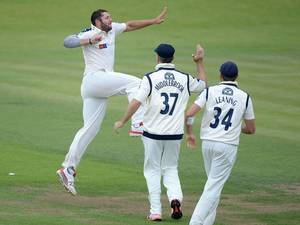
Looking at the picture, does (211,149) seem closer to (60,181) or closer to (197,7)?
(60,181)

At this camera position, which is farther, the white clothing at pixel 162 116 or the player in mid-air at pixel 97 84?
the player in mid-air at pixel 97 84

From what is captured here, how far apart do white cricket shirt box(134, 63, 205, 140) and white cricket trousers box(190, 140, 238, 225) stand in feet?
2.85

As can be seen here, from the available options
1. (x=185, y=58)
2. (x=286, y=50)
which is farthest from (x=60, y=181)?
(x=286, y=50)

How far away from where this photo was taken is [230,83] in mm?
12578

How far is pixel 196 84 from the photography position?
13.5 meters

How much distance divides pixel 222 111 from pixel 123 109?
39.0ft

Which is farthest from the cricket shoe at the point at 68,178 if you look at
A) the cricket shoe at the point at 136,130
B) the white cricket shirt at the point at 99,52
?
the white cricket shirt at the point at 99,52

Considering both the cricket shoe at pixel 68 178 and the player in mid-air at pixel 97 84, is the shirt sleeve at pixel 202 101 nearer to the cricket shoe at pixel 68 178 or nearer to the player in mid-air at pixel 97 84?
the player in mid-air at pixel 97 84

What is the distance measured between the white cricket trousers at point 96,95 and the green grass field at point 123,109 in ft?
2.24

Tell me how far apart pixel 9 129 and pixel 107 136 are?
210 cm

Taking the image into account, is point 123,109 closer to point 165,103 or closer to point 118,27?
point 118,27

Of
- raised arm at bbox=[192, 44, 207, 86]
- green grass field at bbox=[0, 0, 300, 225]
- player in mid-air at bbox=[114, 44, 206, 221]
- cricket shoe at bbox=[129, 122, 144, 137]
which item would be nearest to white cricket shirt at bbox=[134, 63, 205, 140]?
player in mid-air at bbox=[114, 44, 206, 221]

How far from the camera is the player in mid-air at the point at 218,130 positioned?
1245 centimetres

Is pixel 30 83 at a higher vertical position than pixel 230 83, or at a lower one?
lower
